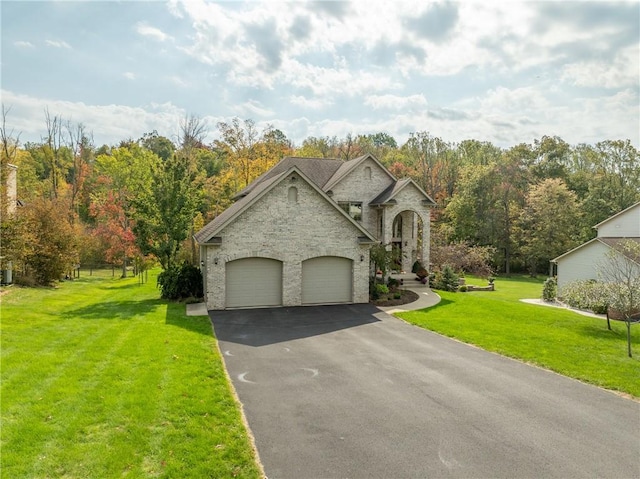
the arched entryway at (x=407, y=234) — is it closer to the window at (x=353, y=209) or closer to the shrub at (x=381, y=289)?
the window at (x=353, y=209)

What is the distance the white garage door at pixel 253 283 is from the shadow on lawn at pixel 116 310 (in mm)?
3600

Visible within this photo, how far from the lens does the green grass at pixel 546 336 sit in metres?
11.1

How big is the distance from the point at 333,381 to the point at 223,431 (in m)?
3.58

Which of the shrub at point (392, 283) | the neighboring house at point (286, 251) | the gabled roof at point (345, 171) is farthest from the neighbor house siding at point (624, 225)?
the neighboring house at point (286, 251)

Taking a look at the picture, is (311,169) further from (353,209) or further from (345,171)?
(353,209)

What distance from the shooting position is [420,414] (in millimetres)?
8375

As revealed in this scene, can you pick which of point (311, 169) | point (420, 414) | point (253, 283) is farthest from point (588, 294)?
point (311, 169)

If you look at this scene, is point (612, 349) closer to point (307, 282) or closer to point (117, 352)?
point (307, 282)

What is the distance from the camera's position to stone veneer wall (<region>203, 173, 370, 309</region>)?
61.6ft

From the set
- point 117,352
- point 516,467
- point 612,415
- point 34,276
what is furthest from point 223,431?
point 34,276

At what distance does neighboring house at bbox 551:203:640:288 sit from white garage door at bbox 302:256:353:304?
566 inches

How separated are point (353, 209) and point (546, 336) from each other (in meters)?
15.0

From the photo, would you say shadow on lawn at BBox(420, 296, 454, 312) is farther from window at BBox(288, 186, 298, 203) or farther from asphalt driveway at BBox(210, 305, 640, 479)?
window at BBox(288, 186, 298, 203)

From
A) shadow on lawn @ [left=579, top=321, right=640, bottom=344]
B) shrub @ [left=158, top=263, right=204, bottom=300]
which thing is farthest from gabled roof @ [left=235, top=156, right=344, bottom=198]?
shadow on lawn @ [left=579, top=321, right=640, bottom=344]
